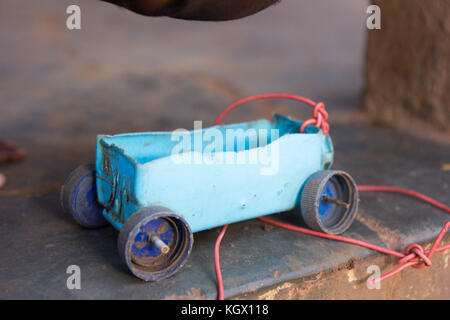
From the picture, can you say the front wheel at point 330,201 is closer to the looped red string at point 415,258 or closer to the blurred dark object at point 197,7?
the looped red string at point 415,258

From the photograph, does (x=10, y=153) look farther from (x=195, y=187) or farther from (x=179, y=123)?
(x=195, y=187)

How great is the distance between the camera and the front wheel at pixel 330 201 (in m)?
1.54

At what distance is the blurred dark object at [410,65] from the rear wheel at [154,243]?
1.84 m

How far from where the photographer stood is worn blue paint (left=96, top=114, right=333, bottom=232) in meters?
1.34

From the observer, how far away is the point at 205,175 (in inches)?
55.0

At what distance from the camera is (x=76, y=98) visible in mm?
3488

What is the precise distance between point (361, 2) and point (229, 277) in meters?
6.79

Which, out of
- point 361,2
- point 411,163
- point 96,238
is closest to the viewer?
point 96,238

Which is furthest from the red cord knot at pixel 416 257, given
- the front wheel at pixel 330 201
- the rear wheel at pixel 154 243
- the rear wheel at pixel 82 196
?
the rear wheel at pixel 82 196

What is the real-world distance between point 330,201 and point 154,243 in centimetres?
60

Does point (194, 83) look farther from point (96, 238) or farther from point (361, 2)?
point (361, 2)

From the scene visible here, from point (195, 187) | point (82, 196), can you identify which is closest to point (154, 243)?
point (195, 187)

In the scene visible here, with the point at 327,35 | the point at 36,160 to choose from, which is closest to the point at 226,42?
the point at 327,35

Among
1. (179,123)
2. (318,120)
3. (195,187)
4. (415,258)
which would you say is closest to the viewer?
(195,187)
